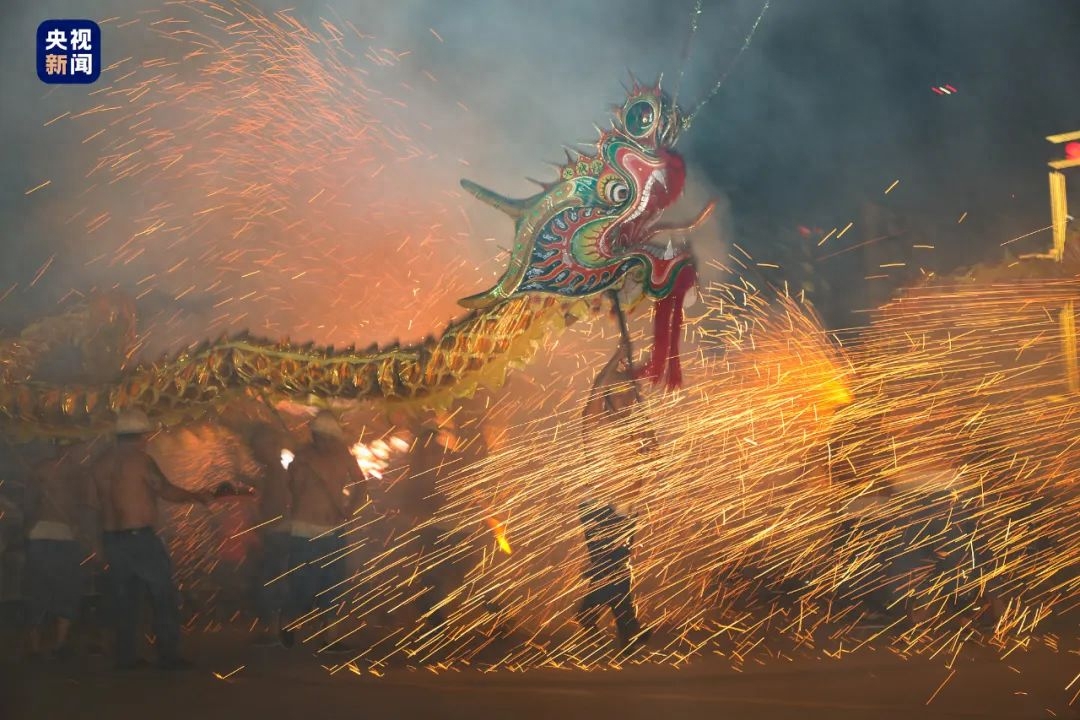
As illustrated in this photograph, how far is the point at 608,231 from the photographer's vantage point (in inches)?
250

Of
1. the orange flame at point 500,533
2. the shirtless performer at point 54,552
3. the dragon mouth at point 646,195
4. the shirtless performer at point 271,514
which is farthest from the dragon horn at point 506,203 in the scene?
the shirtless performer at point 54,552

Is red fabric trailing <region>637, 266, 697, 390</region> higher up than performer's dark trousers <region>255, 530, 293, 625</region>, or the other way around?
red fabric trailing <region>637, 266, 697, 390</region>

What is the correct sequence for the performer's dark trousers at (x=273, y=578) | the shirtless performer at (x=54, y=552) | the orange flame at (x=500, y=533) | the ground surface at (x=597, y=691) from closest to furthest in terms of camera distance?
the ground surface at (x=597, y=691) → the shirtless performer at (x=54, y=552) → the performer's dark trousers at (x=273, y=578) → the orange flame at (x=500, y=533)

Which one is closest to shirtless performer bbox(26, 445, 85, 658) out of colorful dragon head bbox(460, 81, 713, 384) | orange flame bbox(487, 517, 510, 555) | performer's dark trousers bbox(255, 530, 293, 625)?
performer's dark trousers bbox(255, 530, 293, 625)

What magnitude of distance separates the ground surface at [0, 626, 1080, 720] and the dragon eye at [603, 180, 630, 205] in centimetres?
219

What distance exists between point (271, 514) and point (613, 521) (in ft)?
7.24

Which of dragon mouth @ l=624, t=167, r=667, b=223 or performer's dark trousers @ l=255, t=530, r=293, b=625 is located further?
performer's dark trousers @ l=255, t=530, r=293, b=625

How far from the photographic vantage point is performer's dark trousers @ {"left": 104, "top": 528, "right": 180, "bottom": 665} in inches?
247

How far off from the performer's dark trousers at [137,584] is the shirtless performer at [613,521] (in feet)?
6.51

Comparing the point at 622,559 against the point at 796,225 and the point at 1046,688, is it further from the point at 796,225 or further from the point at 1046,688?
the point at 796,225

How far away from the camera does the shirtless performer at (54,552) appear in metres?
7.09

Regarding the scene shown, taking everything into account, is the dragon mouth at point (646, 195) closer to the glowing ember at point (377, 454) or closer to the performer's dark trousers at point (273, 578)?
the glowing ember at point (377, 454)

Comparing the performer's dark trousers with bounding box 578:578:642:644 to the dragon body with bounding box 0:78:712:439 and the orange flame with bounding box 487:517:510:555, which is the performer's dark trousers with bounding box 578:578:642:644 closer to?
the dragon body with bounding box 0:78:712:439

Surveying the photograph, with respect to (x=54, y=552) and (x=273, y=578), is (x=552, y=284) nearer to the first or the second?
(x=273, y=578)
